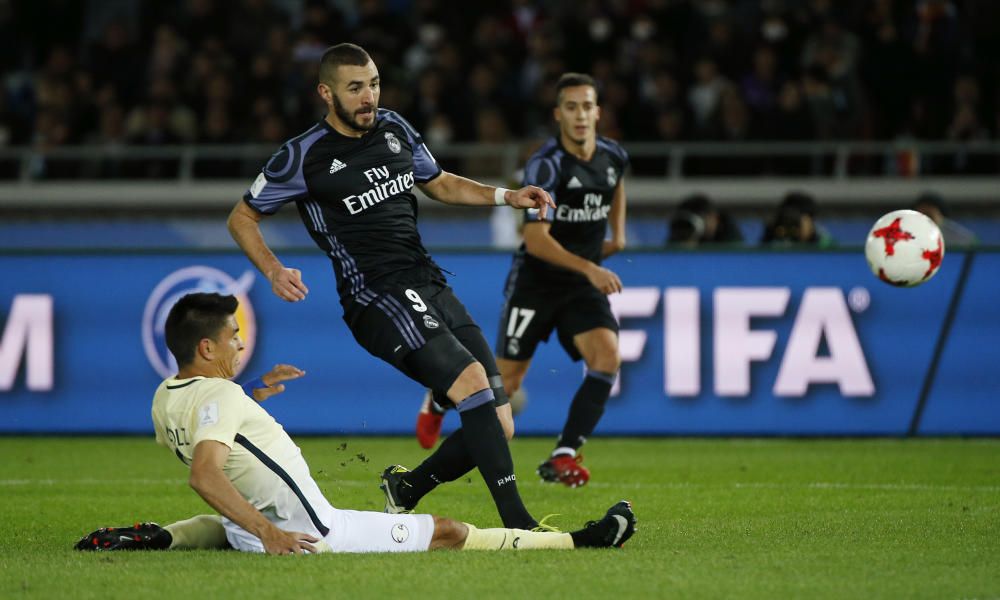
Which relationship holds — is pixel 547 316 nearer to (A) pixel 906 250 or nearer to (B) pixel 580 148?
(B) pixel 580 148

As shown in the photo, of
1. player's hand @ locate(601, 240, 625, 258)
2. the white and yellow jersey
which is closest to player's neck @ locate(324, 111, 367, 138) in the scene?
the white and yellow jersey

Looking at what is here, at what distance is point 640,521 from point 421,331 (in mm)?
1532

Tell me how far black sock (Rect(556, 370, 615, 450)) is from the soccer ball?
1.82 meters

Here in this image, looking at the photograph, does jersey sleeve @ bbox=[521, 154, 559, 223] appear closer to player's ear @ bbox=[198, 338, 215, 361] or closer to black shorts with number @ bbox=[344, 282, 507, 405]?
black shorts with number @ bbox=[344, 282, 507, 405]

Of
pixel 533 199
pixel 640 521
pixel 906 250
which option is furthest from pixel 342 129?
pixel 906 250

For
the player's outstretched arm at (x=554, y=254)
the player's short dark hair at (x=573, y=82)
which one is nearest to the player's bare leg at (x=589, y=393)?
the player's outstretched arm at (x=554, y=254)

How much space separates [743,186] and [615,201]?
25.0 feet

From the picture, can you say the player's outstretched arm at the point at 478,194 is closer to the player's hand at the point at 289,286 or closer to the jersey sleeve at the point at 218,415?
the player's hand at the point at 289,286

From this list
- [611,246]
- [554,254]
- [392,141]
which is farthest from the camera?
[611,246]

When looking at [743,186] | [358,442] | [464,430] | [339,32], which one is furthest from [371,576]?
[339,32]

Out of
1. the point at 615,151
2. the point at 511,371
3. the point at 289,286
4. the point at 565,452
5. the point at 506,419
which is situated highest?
the point at 615,151

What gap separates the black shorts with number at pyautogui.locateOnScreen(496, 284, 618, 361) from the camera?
9.62 metres

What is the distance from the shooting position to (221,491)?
568cm

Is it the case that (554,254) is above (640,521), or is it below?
above
